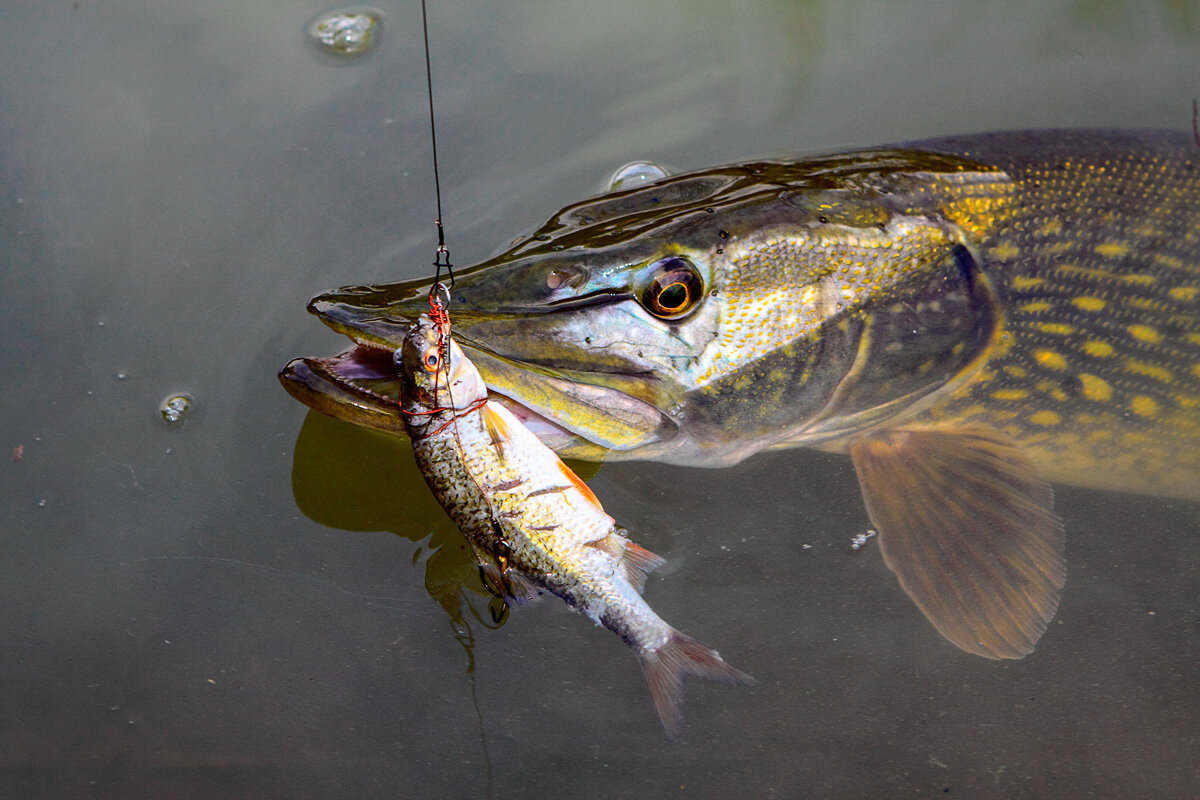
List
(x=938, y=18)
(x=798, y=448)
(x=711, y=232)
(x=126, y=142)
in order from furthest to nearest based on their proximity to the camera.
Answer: (x=938, y=18) → (x=126, y=142) → (x=798, y=448) → (x=711, y=232)

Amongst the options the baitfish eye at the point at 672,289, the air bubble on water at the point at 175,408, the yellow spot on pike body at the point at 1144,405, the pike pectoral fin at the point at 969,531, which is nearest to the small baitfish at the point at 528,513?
the baitfish eye at the point at 672,289

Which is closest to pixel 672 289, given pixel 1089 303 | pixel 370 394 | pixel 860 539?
pixel 370 394

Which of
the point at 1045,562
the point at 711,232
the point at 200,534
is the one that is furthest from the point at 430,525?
the point at 1045,562

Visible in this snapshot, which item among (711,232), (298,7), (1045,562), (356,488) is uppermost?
(298,7)

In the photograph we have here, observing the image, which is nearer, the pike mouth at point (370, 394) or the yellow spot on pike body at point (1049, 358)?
the pike mouth at point (370, 394)

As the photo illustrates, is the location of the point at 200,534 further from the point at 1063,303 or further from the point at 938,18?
the point at 938,18

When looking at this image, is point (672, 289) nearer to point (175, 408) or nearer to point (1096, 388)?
point (1096, 388)

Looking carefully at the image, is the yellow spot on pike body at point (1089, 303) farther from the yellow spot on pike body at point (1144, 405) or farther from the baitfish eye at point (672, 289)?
the baitfish eye at point (672, 289)
